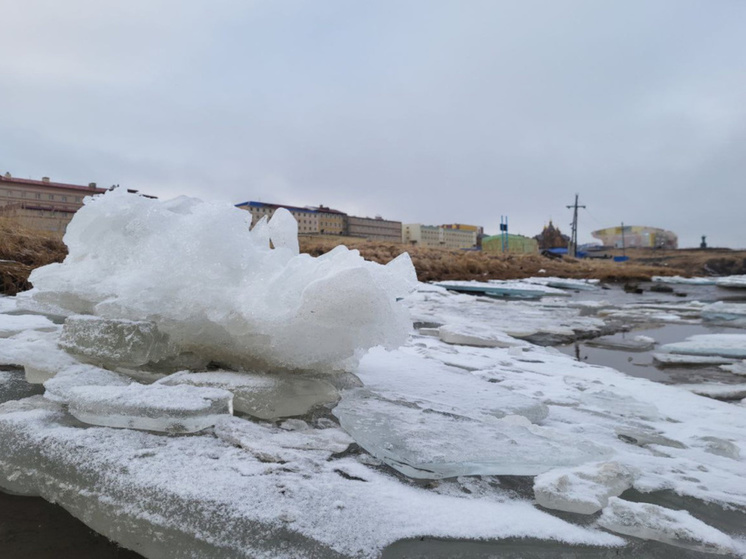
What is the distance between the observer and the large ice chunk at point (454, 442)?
1356 millimetres

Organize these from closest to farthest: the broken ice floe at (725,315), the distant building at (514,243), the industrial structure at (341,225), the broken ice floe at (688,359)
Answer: the broken ice floe at (688,359), the broken ice floe at (725,315), the industrial structure at (341,225), the distant building at (514,243)

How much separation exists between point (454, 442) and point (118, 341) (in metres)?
1.53

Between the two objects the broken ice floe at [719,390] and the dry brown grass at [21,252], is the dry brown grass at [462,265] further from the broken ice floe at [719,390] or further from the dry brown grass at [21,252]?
the broken ice floe at [719,390]

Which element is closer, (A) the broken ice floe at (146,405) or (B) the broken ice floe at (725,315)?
(A) the broken ice floe at (146,405)

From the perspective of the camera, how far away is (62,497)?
118cm

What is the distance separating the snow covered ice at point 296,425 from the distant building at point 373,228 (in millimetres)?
43155

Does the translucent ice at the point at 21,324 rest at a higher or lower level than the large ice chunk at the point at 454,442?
higher

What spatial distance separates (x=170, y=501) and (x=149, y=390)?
0.66 m

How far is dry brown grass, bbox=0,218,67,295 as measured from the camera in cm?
541

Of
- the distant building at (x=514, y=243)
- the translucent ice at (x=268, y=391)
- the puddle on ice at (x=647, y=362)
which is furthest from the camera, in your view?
the distant building at (x=514, y=243)

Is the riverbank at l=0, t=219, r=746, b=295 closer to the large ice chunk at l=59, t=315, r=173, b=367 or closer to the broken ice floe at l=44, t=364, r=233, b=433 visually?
the large ice chunk at l=59, t=315, r=173, b=367

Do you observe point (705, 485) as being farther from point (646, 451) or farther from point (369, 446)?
point (369, 446)

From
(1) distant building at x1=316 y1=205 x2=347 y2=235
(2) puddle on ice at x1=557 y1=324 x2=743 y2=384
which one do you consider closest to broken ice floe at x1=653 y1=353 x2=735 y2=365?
(2) puddle on ice at x1=557 y1=324 x2=743 y2=384

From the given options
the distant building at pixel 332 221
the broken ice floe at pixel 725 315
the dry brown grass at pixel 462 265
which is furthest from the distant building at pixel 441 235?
the broken ice floe at pixel 725 315
